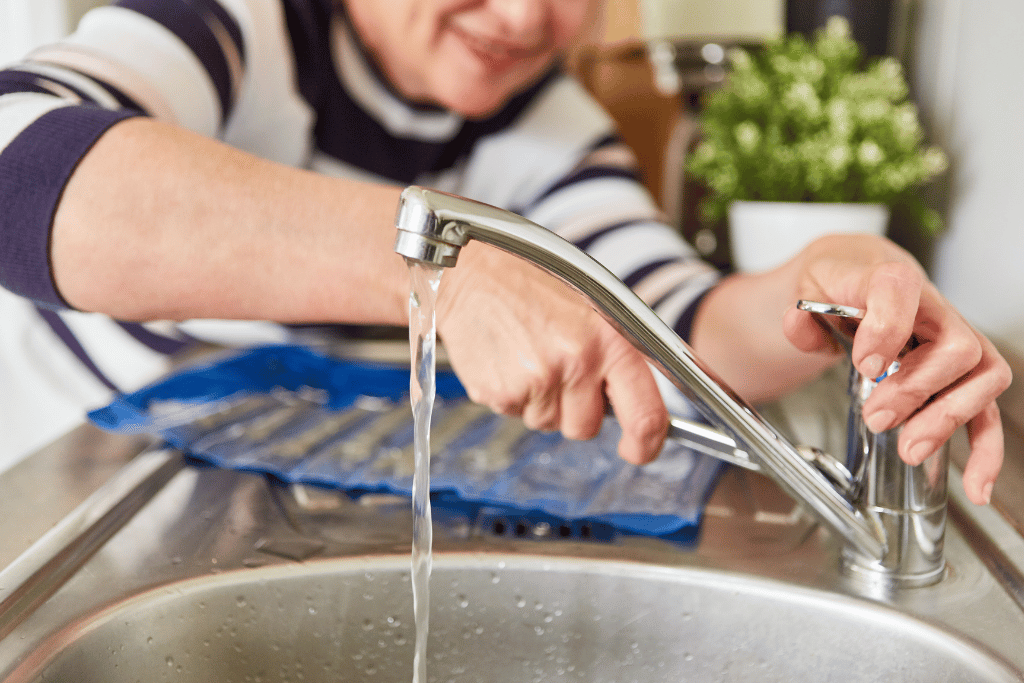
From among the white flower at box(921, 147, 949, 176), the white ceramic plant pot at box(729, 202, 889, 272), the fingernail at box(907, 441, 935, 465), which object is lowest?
the white ceramic plant pot at box(729, 202, 889, 272)

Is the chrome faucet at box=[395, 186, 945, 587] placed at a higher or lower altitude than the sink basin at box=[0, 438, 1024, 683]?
higher

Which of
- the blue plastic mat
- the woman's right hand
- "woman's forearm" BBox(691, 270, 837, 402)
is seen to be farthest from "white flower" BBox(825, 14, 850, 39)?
the woman's right hand

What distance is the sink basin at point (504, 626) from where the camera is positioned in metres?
0.45

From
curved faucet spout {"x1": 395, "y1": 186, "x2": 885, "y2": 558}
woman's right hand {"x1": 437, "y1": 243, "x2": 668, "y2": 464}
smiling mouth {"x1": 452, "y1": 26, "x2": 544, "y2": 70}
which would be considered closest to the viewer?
curved faucet spout {"x1": 395, "y1": 186, "x2": 885, "y2": 558}

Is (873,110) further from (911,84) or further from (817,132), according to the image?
(911,84)

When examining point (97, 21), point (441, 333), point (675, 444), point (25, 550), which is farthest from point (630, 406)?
point (97, 21)

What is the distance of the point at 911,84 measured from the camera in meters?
0.96

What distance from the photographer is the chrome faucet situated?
33 cm

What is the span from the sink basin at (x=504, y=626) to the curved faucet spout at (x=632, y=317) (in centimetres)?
6

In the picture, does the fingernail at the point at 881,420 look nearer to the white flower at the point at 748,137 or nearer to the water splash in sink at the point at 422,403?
the water splash in sink at the point at 422,403

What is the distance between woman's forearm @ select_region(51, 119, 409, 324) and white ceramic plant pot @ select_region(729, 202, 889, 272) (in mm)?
508

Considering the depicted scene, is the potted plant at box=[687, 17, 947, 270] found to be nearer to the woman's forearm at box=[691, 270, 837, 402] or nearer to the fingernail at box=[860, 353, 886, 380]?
the woman's forearm at box=[691, 270, 837, 402]

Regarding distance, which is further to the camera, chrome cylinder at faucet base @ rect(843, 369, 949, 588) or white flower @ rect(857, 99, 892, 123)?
white flower @ rect(857, 99, 892, 123)

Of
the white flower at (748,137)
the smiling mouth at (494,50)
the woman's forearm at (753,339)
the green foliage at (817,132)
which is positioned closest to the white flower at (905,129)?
the green foliage at (817,132)
